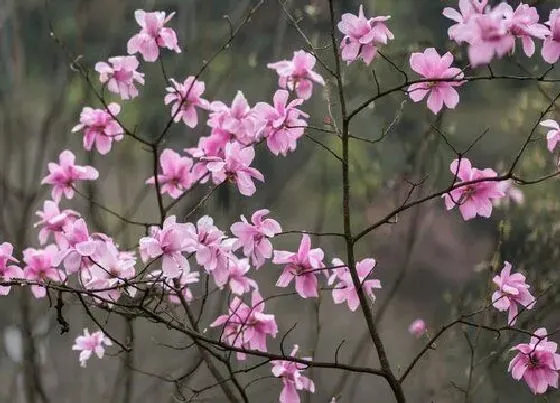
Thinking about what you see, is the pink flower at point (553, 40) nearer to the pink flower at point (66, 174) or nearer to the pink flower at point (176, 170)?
the pink flower at point (176, 170)

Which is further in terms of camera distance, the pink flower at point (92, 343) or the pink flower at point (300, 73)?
the pink flower at point (92, 343)

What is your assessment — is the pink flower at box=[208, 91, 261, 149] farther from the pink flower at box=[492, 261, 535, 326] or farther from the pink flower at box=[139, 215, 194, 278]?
the pink flower at box=[492, 261, 535, 326]

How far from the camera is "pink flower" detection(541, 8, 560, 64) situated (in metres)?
0.92

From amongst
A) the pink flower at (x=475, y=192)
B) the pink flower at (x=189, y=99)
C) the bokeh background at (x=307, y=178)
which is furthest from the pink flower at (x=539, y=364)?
the bokeh background at (x=307, y=178)

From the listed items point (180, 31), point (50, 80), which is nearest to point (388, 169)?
point (180, 31)

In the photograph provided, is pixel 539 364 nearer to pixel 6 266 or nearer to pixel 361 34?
pixel 361 34

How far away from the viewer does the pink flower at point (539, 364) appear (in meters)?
1.01

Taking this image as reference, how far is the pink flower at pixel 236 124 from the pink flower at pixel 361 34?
20cm

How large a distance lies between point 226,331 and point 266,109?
14.9 inches

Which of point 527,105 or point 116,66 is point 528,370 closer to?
point 116,66

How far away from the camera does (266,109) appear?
3.61ft

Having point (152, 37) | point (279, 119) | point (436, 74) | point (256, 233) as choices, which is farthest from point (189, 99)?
point (436, 74)

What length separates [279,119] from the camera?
1.10m

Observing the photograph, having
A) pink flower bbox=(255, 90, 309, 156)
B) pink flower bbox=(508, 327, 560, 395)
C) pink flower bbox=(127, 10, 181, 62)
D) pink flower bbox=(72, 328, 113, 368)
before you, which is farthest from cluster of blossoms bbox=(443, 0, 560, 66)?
pink flower bbox=(72, 328, 113, 368)
